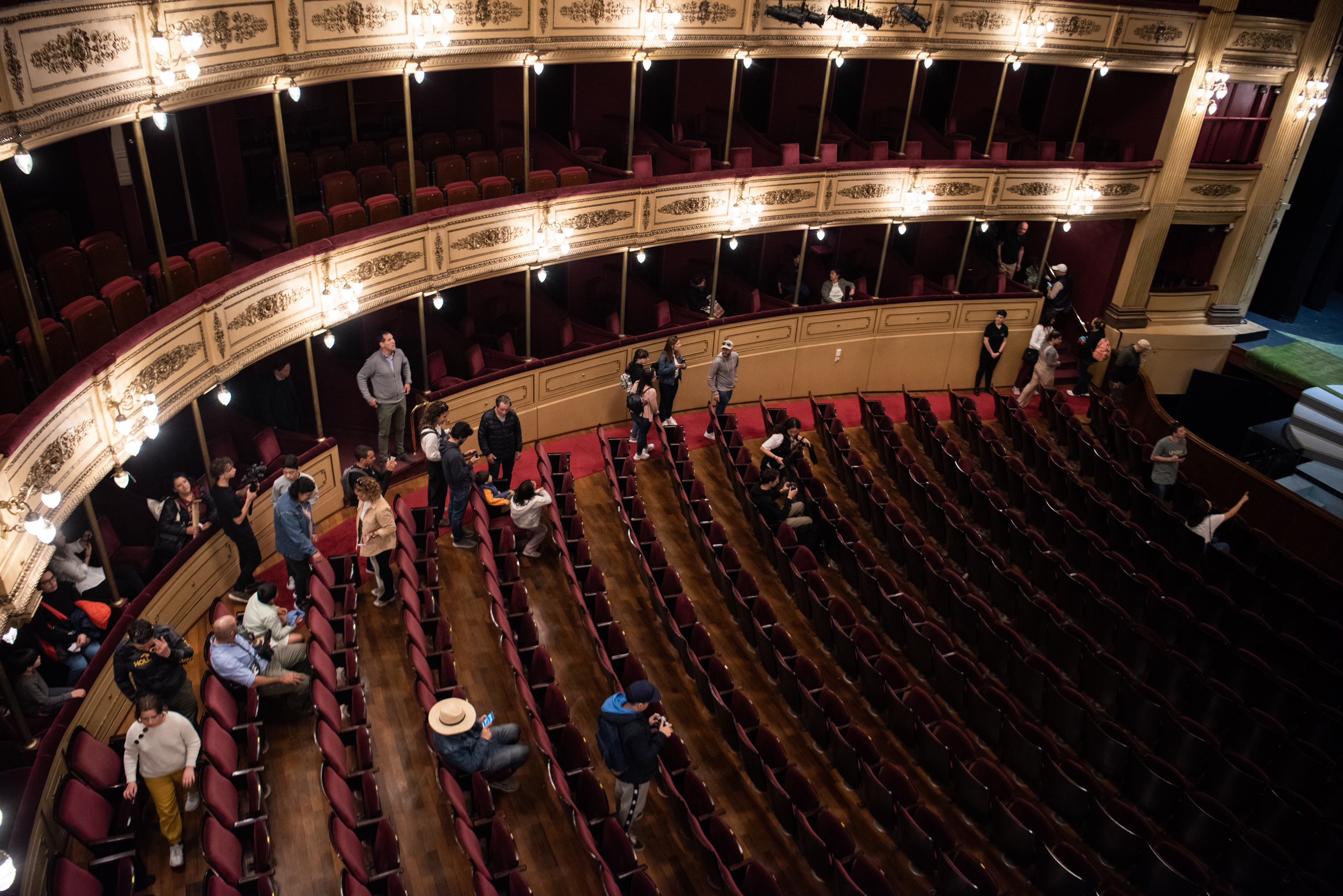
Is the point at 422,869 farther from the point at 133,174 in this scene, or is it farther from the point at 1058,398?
the point at 1058,398

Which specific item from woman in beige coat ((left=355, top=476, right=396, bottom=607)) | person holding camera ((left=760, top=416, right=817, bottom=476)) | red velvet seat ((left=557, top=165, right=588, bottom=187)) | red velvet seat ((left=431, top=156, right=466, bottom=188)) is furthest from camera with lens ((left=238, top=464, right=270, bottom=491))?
person holding camera ((left=760, top=416, right=817, bottom=476))

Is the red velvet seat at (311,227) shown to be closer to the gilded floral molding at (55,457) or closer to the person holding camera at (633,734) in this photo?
the gilded floral molding at (55,457)

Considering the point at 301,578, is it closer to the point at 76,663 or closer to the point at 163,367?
the point at 76,663

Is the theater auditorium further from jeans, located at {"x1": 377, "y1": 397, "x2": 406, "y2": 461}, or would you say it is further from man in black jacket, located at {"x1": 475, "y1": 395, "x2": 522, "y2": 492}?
jeans, located at {"x1": 377, "y1": 397, "x2": 406, "y2": 461}

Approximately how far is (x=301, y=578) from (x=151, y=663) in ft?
5.72

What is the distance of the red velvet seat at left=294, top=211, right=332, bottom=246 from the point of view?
7.14 meters

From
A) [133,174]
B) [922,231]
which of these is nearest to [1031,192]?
[922,231]

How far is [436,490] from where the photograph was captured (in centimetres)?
772

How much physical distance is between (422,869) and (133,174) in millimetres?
5154

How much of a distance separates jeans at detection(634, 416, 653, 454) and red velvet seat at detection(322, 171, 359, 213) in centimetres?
307

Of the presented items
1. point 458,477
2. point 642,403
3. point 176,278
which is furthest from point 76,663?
point 642,403

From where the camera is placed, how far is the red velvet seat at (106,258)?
19.2ft

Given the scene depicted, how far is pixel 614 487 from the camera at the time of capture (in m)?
7.96

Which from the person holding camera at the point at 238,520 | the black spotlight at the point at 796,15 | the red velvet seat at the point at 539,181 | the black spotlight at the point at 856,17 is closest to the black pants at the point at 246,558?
the person holding camera at the point at 238,520
